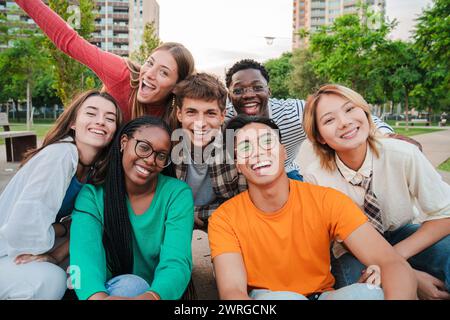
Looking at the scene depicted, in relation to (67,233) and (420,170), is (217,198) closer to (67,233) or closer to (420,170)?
(67,233)

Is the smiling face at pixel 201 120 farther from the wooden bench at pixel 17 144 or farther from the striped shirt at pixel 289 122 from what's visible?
the wooden bench at pixel 17 144

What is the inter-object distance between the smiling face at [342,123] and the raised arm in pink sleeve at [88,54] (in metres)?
1.83

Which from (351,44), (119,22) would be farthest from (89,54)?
(119,22)

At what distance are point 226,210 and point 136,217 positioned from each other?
565mm


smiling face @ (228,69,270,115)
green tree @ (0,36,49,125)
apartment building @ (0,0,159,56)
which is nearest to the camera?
smiling face @ (228,69,270,115)

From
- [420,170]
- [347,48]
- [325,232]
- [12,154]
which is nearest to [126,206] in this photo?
[325,232]

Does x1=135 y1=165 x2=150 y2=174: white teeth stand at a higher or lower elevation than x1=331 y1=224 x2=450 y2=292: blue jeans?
higher

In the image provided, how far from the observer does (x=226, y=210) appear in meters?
2.41

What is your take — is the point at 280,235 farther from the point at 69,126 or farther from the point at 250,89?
the point at 250,89

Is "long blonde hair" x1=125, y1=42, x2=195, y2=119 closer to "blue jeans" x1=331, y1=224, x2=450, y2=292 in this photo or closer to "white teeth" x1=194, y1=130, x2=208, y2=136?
"white teeth" x1=194, y1=130, x2=208, y2=136

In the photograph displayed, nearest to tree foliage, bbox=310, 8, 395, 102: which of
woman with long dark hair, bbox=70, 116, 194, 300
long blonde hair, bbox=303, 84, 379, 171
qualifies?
long blonde hair, bbox=303, 84, 379, 171

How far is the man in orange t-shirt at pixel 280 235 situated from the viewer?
7.02 ft

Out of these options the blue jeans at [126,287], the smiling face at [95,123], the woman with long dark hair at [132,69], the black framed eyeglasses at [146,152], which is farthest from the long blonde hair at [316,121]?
the blue jeans at [126,287]

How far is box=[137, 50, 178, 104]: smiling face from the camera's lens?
3361 millimetres
